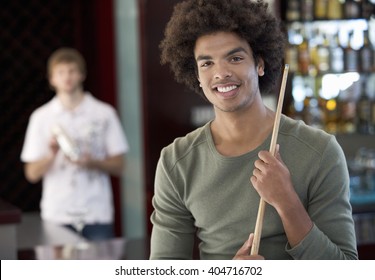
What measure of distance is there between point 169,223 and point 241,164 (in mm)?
161

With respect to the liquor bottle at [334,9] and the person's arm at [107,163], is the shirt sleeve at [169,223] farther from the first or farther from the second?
the liquor bottle at [334,9]

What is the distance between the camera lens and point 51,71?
339 centimetres

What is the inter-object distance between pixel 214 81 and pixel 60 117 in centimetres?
212

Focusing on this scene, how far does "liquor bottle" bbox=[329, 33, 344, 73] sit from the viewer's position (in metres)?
4.39

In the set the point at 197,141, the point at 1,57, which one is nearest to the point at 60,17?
the point at 1,57

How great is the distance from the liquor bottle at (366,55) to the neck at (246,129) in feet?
10.5

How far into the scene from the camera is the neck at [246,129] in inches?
51.4

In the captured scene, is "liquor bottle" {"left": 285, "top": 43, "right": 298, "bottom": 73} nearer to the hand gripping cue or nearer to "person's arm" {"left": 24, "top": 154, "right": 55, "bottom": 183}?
"person's arm" {"left": 24, "top": 154, "right": 55, "bottom": 183}

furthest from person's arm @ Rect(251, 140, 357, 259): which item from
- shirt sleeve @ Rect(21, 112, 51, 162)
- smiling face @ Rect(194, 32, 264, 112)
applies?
shirt sleeve @ Rect(21, 112, 51, 162)

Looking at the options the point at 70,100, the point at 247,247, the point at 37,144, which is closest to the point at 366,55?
the point at 70,100

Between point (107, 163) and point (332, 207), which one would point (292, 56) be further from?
point (332, 207)
